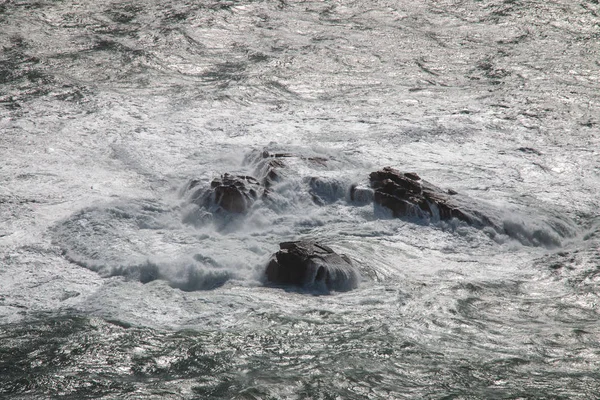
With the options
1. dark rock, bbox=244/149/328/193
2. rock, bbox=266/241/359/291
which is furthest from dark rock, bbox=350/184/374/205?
rock, bbox=266/241/359/291

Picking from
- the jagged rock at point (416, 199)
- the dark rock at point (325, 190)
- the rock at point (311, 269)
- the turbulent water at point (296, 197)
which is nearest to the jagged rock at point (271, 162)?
the turbulent water at point (296, 197)

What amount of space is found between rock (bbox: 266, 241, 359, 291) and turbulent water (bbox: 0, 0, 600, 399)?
0.38 feet

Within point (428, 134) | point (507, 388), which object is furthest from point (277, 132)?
point (507, 388)

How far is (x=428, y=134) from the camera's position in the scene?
31.7ft

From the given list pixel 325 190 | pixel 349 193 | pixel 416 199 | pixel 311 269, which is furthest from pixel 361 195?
pixel 311 269

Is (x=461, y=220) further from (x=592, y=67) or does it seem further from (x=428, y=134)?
(x=592, y=67)

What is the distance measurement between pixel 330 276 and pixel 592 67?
785 cm

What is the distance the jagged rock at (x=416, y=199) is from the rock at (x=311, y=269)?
146 cm

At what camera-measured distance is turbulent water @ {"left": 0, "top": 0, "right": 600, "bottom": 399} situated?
16.0 ft

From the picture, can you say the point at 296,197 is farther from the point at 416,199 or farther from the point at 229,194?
the point at 416,199

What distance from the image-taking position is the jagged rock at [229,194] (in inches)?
291

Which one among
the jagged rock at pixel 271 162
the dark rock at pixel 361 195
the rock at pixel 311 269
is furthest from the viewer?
the jagged rock at pixel 271 162

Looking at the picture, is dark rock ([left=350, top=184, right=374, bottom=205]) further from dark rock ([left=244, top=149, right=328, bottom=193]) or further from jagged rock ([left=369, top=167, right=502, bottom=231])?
dark rock ([left=244, top=149, right=328, bottom=193])

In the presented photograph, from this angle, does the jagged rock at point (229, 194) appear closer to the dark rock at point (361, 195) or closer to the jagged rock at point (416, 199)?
the dark rock at point (361, 195)
